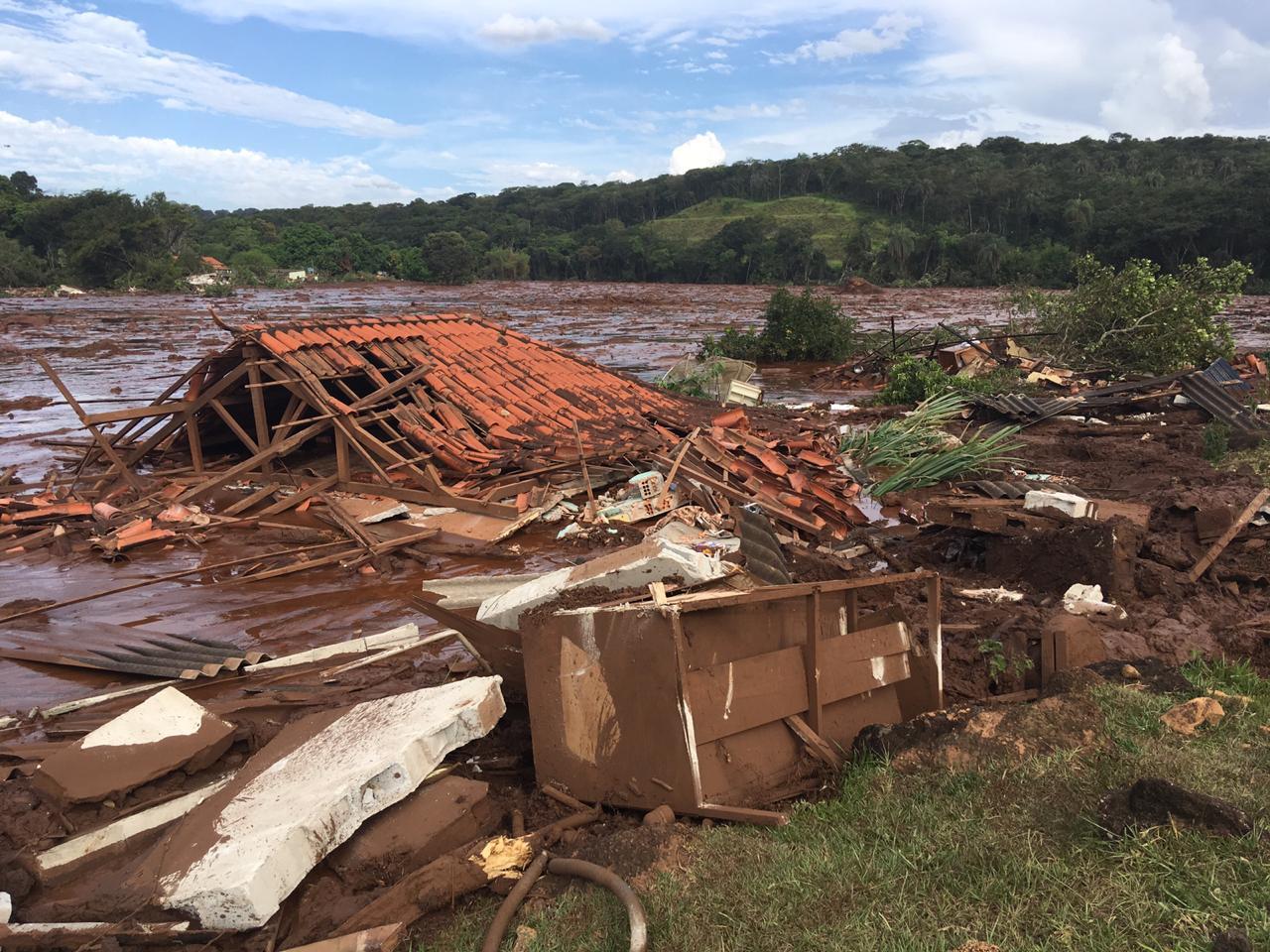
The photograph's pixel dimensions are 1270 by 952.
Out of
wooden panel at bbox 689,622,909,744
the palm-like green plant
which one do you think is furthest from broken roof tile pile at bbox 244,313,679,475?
wooden panel at bbox 689,622,909,744

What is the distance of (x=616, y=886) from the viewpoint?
3.30 metres

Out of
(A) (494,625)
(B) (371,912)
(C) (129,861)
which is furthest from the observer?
(A) (494,625)

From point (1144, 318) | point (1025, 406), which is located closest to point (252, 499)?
point (1025, 406)

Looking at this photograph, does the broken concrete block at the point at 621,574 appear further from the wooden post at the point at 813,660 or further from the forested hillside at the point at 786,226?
the forested hillside at the point at 786,226

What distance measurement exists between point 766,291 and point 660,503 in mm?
59468

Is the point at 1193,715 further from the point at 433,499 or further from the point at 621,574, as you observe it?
the point at 433,499

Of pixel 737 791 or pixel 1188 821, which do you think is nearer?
pixel 1188 821

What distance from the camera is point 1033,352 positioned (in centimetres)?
1983

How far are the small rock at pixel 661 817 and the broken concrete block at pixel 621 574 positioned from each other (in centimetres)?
110

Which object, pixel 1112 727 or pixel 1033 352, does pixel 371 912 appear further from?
pixel 1033 352

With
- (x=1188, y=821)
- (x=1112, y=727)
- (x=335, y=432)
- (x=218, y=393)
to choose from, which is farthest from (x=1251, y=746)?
(x=218, y=393)

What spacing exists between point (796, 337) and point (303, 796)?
72.7 feet

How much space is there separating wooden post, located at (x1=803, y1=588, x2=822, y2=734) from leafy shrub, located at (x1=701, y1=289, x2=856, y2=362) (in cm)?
2035

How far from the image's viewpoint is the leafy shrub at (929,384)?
1612cm
